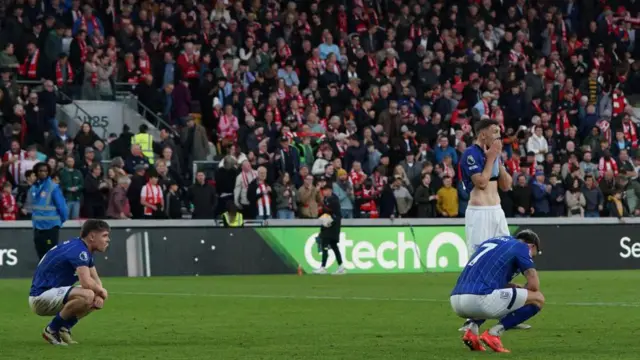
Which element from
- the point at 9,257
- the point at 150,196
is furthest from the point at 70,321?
the point at 150,196

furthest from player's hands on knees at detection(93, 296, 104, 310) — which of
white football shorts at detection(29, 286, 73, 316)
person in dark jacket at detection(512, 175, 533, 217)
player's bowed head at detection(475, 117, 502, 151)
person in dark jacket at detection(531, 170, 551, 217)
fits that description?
person in dark jacket at detection(531, 170, 551, 217)

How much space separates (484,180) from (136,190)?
17.5 m

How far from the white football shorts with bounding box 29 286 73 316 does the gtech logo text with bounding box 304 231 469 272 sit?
1842 cm

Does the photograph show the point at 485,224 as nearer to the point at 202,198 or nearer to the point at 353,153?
the point at 202,198

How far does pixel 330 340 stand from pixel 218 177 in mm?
18876

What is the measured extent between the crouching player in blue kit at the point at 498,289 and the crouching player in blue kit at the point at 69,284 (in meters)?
3.66

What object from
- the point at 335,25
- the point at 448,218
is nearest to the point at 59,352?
the point at 448,218

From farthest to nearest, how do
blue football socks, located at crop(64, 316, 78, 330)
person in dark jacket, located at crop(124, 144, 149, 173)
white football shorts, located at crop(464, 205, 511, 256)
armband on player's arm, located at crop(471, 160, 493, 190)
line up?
person in dark jacket, located at crop(124, 144, 149, 173) < white football shorts, located at crop(464, 205, 511, 256) < armband on player's arm, located at crop(471, 160, 493, 190) < blue football socks, located at crop(64, 316, 78, 330)

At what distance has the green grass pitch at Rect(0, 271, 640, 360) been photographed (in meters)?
13.1

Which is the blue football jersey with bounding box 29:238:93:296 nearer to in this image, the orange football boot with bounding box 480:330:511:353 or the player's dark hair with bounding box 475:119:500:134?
the orange football boot with bounding box 480:330:511:353

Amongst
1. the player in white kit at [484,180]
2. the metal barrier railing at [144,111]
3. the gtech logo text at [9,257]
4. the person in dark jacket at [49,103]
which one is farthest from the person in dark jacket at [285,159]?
the player in white kit at [484,180]

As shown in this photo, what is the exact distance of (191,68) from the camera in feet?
118

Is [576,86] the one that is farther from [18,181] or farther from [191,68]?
[18,181]

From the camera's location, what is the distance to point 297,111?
35.6 m
